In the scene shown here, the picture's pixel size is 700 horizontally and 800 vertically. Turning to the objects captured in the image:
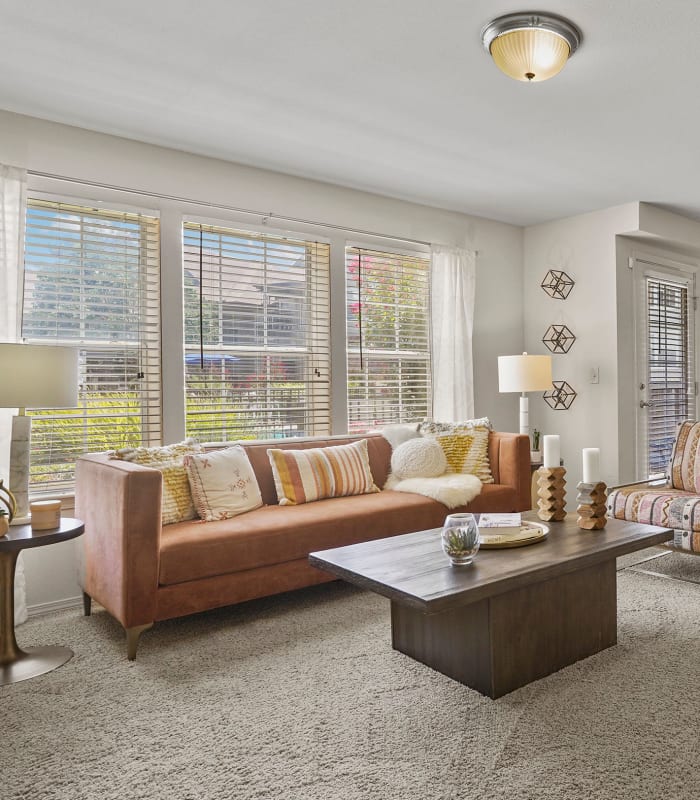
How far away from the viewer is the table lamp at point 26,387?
8.22 feet

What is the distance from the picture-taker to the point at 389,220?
4660 millimetres

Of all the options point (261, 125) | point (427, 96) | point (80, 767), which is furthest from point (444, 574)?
point (261, 125)

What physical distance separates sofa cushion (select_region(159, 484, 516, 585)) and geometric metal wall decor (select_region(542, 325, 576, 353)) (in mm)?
2113

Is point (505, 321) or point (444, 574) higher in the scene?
point (505, 321)

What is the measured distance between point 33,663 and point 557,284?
4.63 m

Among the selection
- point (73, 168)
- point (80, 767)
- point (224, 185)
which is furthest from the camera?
point (224, 185)

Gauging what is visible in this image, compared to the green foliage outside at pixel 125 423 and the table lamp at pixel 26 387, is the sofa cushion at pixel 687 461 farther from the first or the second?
the table lamp at pixel 26 387

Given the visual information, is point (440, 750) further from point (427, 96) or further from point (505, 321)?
point (505, 321)

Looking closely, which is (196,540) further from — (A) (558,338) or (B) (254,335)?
(A) (558,338)

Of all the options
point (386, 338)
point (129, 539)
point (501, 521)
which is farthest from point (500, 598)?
point (386, 338)

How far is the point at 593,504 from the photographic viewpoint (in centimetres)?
256

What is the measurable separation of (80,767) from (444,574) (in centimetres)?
121

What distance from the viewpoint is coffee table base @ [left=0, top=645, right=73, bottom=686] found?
92.8 inches

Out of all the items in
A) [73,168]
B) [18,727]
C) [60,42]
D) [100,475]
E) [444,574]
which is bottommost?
[18,727]
